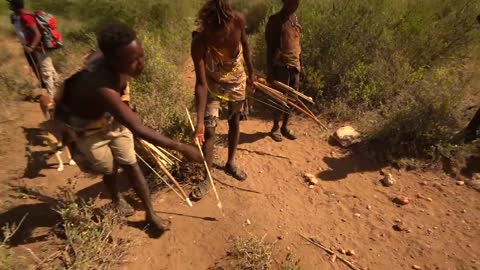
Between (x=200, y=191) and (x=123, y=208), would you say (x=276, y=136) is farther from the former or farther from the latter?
(x=123, y=208)

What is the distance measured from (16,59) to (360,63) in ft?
18.5

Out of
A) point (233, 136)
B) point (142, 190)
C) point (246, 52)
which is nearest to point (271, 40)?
point (246, 52)

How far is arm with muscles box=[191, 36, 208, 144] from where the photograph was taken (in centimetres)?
282

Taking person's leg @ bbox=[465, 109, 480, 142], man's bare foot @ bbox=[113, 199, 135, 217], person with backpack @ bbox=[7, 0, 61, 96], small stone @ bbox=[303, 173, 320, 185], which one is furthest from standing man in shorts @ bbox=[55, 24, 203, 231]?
person's leg @ bbox=[465, 109, 480, 142]

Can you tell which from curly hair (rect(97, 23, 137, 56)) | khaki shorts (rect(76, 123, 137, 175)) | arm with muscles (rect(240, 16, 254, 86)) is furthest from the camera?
arm with muscles (rect(240, 16, 254, 86))

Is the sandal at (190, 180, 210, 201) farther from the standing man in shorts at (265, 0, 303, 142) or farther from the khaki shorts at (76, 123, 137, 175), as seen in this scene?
the standing man in shorts at (265, 0, 303, 142)

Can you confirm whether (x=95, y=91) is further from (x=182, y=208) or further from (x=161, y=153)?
(x=182, y=208)

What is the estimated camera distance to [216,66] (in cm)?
306

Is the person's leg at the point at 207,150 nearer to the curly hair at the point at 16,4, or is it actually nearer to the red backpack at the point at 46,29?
the red backpack at the point at 46,29

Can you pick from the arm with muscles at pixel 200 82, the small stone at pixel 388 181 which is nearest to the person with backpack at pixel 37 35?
the arm with muscles at pixel 200 82

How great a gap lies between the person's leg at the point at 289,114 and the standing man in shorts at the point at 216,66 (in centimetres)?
80

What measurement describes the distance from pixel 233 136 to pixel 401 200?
171 cm

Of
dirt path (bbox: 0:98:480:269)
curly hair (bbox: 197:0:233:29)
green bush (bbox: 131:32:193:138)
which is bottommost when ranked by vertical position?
dirt path (bbox: 0:98:480:269)

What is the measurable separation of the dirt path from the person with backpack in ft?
2.74
